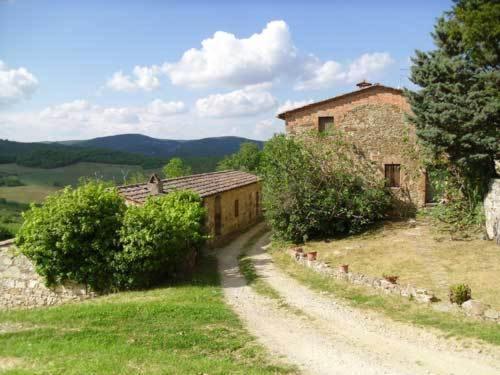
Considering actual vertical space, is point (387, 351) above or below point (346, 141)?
below

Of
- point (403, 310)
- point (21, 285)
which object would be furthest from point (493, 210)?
point (21, 285)

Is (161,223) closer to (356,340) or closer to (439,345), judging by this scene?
(356,340)

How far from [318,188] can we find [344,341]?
13.0 metres

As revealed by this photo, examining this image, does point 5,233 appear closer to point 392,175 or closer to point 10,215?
point 10,215

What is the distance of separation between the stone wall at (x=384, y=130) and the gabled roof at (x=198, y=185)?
7503mm

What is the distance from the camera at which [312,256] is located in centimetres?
1844

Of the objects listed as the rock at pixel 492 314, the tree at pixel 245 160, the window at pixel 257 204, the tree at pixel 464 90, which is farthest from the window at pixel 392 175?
the tree at pixel 245 160

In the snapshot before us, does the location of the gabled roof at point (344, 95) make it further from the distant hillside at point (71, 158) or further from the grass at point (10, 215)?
the distant hillside at point (71, 158)

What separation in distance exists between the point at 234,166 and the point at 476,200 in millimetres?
34309

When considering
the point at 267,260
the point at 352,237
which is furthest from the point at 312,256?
the point at 352,237


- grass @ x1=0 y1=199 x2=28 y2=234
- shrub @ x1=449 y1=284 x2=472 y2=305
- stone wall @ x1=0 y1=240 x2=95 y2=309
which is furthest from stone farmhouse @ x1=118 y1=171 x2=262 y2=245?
grass @ x1=0 y1=199 x2=28 y2=234

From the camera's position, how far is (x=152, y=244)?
1562cm

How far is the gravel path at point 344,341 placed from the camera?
29.9ft

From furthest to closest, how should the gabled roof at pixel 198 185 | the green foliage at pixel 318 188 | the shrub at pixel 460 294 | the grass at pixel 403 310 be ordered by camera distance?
the green foliage at pixel 318 188, the gabled roof at pixel 198 185, the shrub at pixel 460 294, the grass at pixel 403 310
